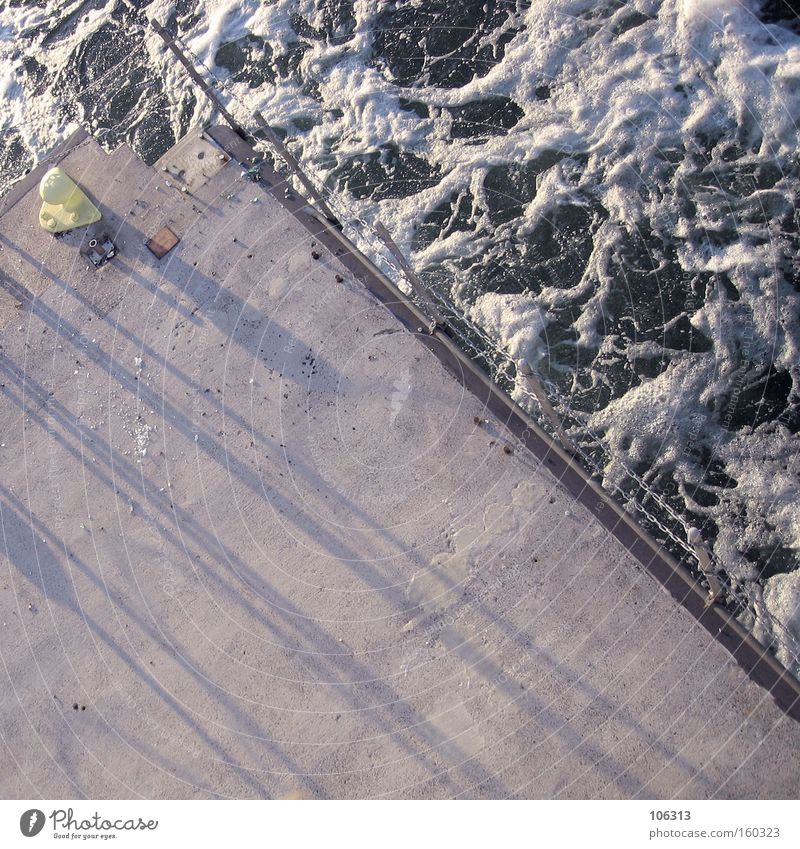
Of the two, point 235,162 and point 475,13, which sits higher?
point 235,162

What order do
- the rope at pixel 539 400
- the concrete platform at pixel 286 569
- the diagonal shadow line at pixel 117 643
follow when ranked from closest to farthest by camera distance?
the concrete platform at pixel 286 569 → the rope at pixel 539 400 → the diagonal shadow line at pixel 117 643

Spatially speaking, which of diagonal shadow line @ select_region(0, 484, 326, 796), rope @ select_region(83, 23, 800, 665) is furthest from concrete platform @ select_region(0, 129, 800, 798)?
rope @ select_region(83, 23, 800, 665)

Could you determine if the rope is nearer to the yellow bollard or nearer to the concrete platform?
the concrete platform

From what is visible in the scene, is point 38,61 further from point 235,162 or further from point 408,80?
point 408,80

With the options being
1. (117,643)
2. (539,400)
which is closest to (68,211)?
(117,643)

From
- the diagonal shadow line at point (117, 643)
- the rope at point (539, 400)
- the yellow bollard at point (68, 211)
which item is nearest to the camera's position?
the rope at point (539, 400)

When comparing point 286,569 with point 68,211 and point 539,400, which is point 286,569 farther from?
point 68,211

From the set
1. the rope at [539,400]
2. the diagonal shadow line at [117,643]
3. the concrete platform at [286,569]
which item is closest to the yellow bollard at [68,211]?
the concrete platform at [286,569]

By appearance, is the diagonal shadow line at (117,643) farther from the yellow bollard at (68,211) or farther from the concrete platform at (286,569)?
the yellow bollard at (68,211)
